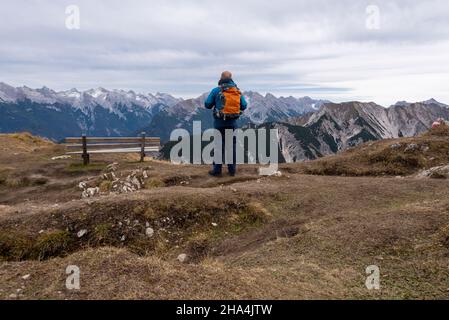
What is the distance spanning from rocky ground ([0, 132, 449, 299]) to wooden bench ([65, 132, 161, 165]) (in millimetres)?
A: 5221

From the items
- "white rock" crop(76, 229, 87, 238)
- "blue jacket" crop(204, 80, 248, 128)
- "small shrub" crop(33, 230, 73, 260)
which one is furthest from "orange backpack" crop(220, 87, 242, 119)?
"small shrub" crop(33, 230, 73, 260)

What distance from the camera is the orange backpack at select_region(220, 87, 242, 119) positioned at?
1800 centimetres

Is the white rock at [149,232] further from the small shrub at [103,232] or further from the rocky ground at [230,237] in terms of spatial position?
the small shrub at [103,232]

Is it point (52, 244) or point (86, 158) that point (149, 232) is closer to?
point (52, 244)

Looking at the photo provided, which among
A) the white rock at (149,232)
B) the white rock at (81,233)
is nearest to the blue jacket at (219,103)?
the white rock at (149,232)

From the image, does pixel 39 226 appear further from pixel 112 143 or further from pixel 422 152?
pixel 422 152

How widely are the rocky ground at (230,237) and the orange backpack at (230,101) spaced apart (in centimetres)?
317

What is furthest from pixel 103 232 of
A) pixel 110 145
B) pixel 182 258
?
pixel 110 145

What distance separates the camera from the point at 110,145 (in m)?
28.8

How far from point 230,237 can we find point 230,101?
7.44 meters

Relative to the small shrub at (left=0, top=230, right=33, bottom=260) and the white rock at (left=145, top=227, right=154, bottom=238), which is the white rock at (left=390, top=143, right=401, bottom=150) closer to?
the white rock at (left=145, top=227, right=154, bottom=238)

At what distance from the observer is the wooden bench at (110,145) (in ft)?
90.2
